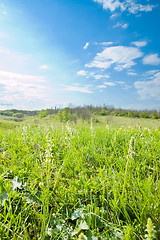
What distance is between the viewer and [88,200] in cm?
199

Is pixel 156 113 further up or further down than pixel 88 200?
further up

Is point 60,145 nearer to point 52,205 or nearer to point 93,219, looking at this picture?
point 52,205

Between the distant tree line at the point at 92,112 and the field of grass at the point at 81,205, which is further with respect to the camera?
the distant tree line at the point at 92,112

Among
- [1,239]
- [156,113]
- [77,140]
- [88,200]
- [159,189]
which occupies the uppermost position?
[156,113]

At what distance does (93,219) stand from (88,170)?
97 cm

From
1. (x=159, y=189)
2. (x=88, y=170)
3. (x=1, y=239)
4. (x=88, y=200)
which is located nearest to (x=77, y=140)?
(x=88, y=170)

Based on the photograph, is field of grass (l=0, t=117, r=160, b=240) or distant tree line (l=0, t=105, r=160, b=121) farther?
distant tree line (l=0, t=105, r=160, b=121)

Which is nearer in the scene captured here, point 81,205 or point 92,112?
point 81,205

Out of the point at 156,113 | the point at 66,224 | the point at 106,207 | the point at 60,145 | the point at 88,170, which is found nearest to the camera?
the point at 66,224

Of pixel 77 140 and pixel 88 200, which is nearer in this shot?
pixel 88 200

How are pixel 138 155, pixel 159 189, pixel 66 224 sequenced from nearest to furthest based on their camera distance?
pixel 66 224 → pixel 159 189 → pixel 138 155

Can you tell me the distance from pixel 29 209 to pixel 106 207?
36.9 inches

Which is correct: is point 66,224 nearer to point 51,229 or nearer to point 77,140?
point 51,229

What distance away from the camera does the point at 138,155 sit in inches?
115
